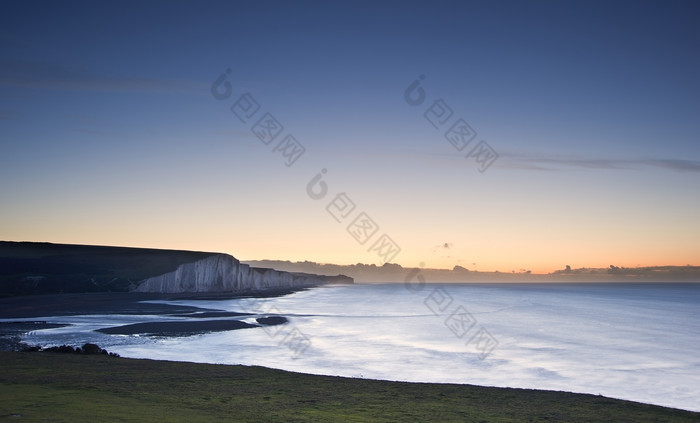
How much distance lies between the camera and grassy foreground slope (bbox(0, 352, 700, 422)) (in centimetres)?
1277

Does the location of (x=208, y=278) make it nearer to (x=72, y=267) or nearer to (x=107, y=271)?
(x=107, y=271)

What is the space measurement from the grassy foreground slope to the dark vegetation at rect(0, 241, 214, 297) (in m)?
64.6

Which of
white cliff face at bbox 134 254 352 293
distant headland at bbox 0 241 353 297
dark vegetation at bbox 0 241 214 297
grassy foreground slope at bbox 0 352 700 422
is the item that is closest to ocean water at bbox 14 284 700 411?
grassy foreground slope at bbox 0 352 700 422

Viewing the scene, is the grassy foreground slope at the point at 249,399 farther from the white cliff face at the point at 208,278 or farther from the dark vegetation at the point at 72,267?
the white cliff face at the point at 208,278

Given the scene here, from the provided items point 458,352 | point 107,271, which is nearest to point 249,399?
point 458,352

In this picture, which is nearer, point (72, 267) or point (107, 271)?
point (72, 267)

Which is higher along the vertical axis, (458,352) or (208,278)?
(208,278)

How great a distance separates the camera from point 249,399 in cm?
1538

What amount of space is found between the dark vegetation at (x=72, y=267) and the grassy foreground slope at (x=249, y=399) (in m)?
64.6

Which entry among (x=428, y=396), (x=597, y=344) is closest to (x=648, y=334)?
(x=597, y=344)

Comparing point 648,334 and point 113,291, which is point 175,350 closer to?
point 648,334

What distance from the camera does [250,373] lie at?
19922mm

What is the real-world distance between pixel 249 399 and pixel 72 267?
91053 millimetres

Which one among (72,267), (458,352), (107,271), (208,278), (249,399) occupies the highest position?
(208,278)
